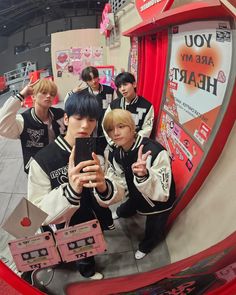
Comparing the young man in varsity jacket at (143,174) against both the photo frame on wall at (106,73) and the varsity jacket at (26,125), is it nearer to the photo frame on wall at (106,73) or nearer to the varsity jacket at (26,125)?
the varsity jacket at (26,125)

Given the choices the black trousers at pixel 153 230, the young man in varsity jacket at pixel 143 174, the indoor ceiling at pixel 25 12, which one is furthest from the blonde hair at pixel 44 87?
the indoor ceiling at pixel 25 12

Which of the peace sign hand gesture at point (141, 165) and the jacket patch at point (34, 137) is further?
the jacket patch at point (34, 137)

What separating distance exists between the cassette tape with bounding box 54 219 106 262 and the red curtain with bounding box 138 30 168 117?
3.57ft

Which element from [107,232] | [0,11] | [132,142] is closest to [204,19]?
[132,142]

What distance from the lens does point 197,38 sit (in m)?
0.90

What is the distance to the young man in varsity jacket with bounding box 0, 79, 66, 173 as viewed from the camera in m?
0.97

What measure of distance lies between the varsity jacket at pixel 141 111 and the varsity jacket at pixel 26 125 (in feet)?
1.61

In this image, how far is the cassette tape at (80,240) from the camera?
0.56 metres

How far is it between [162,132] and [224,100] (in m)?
0.74

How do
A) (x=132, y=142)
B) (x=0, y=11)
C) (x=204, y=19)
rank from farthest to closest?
(x=0, y=11)
(x=132, y=142)
(x=204, y=19)

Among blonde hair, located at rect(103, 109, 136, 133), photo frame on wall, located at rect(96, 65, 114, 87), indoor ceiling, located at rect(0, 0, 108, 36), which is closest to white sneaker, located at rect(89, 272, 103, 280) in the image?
blonde hair, located at rect(103, 109, 136, 133)

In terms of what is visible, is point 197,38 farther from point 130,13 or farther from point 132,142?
point 130,13

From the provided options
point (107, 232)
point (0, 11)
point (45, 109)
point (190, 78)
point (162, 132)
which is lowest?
point (107, 232)

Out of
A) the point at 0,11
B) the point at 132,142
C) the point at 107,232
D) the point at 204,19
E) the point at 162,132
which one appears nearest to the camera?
the point at 204,19
